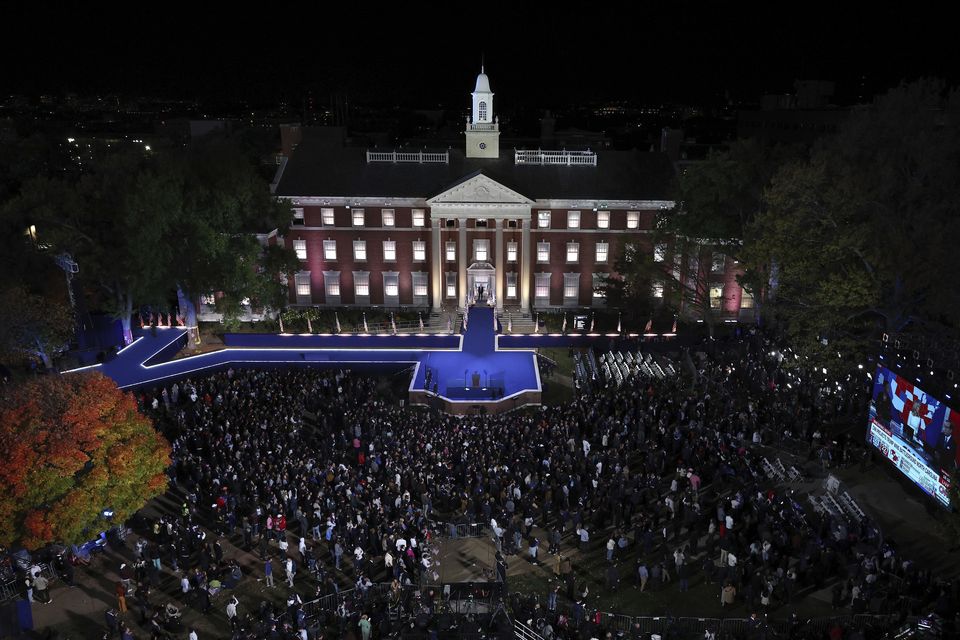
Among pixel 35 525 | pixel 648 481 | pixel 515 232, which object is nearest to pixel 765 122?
pixel 515 232

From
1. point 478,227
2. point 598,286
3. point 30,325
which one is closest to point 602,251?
point 598,286

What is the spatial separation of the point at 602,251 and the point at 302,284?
21.9 m

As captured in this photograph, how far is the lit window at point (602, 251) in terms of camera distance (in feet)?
163

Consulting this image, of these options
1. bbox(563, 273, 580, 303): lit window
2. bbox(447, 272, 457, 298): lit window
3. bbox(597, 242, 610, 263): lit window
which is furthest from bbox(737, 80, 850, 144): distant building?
bbox(447, 272, 457, 298): lit window

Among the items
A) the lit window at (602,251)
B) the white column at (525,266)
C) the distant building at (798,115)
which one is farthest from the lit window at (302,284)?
the distant building at (798,115)

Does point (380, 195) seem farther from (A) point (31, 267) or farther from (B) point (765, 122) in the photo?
(B) point (765, 122)

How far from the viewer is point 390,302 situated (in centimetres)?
5166

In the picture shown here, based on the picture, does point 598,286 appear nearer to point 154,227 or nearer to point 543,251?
point 543,251

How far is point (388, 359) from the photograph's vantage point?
138 ft

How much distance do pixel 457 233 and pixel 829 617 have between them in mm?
35603

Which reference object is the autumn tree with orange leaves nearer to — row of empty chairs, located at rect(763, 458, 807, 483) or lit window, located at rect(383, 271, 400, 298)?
row of empty chairs, located at rect(763, 458, 807, 483)

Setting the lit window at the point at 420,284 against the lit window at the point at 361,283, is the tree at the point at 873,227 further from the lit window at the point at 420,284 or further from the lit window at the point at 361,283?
the lit window at the point at 361,283

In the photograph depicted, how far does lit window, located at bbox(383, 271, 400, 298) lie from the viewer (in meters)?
51.0

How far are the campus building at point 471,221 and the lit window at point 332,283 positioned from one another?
73 millimetres
